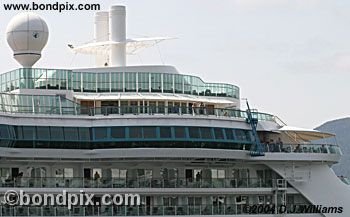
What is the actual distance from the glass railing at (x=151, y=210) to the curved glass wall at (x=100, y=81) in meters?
7.49

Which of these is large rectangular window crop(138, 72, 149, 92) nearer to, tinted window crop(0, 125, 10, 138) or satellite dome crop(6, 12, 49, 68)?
satellite dome crop(6, 12, 49, 68)

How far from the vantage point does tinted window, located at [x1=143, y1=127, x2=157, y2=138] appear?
61.3m

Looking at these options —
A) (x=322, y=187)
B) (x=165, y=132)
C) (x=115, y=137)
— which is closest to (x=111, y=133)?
(x=115, y=137)

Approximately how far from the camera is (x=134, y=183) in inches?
2472

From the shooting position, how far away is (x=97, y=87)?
6619 cm

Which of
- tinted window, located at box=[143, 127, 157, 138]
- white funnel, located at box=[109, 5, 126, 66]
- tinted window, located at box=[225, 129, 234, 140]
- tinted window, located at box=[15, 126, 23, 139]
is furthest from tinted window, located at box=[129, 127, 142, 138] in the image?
white funnel, located at box=[109, 5, 126, 66]

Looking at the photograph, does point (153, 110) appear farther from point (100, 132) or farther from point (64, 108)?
point (64, 108)

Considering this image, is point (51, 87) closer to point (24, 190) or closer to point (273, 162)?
point (24, 190)

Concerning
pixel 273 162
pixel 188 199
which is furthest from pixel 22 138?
pixel 273 162

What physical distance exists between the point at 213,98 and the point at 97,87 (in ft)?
23.6

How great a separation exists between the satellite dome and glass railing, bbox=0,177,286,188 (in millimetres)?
9677

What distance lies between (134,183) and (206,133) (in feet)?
15.9

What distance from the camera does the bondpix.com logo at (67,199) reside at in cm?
5981

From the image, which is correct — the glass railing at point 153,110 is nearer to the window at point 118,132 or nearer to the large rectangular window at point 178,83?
the window at point 118,132
